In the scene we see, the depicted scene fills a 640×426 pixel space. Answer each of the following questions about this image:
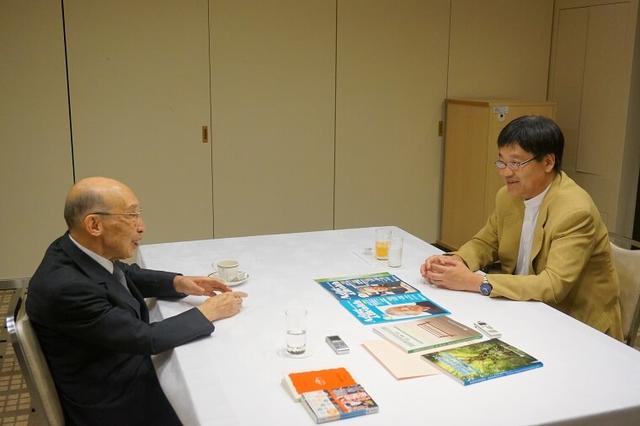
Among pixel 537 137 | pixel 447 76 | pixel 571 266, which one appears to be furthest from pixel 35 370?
pixel 447 76

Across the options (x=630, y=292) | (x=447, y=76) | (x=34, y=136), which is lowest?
(x=630, y=292)

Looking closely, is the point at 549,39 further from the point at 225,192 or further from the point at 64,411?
the point at 64,411

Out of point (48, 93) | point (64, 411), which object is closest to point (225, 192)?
point (48, 93)

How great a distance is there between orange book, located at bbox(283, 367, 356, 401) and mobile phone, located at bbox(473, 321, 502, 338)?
0.50 meters

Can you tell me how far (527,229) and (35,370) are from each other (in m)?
1.88

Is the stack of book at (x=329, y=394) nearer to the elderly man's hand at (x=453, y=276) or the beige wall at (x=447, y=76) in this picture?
the elderly man's hand at (x=453, y=276)

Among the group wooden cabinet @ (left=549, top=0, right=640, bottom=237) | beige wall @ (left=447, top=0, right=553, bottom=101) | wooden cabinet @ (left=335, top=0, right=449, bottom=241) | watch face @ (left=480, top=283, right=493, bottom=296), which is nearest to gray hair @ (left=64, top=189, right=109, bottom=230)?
watch face @ (left=480, top=283, right=493, bottom=296)

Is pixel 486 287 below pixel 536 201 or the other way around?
below

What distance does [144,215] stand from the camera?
14.9ft

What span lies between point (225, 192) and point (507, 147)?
269 centimetres

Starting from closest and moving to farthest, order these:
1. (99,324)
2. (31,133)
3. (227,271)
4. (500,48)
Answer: (99,324) < (227,271) < (31,133) < (500,48)

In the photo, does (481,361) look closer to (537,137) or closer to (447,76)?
(537,137)

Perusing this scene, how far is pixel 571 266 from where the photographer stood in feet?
7.32

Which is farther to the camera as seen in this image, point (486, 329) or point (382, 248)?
point (382, 248)
